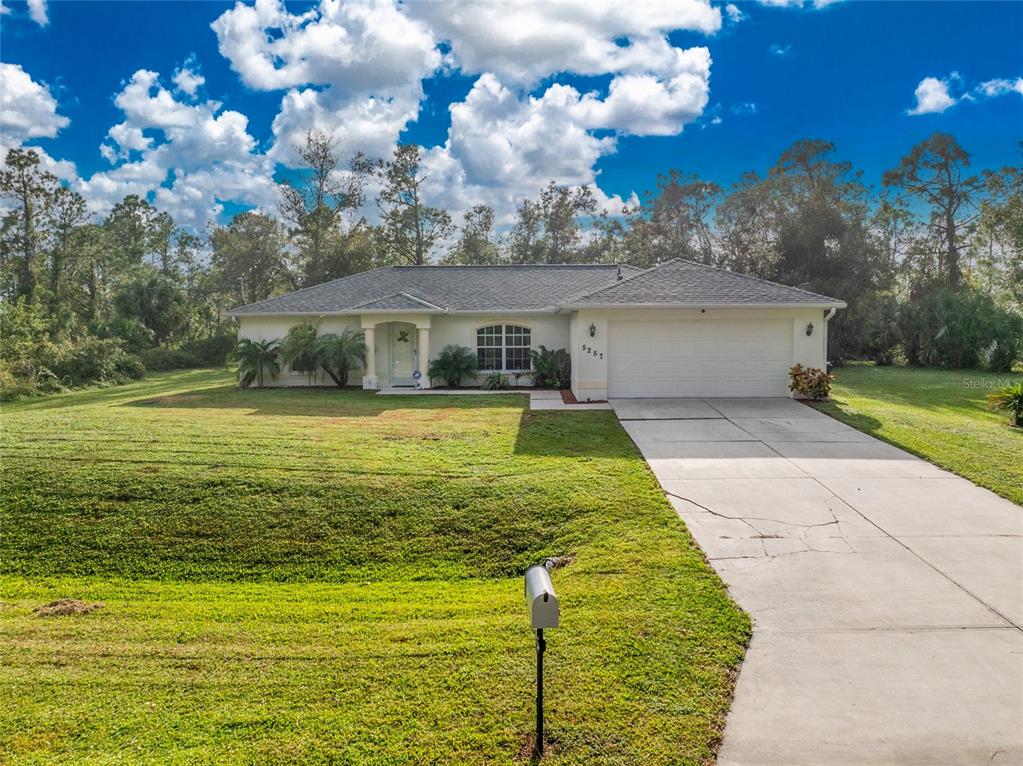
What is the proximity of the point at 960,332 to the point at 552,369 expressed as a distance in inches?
700

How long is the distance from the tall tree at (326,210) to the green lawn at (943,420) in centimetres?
2665

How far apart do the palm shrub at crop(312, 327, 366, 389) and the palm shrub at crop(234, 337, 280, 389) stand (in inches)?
57.2

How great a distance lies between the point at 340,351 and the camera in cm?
1616

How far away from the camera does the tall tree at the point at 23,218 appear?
105 ft

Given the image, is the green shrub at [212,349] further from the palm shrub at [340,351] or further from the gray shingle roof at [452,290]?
the palm shrub at [340,351]

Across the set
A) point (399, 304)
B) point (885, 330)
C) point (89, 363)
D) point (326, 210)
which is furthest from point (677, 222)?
point (89, 363)

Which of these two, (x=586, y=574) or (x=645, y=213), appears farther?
(x=645, y=213)

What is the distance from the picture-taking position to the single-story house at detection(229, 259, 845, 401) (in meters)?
14.0

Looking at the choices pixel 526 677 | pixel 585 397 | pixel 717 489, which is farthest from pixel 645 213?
pixel 526 677

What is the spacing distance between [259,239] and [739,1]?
31.7 metres

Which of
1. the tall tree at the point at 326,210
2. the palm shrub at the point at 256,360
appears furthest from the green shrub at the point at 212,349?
the palm shrub at the point at 256,360

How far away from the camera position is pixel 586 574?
5.04 meters

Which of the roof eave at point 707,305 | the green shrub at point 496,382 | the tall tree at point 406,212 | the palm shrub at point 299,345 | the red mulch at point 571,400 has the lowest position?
the red mulch at point 571,400

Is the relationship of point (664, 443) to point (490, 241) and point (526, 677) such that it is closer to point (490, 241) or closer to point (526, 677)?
point (526, 677)
